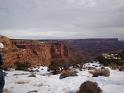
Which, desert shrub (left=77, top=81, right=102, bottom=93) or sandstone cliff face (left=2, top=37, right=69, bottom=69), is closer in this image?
desert shrub (left=77, top=81, right=102, bottom=93)

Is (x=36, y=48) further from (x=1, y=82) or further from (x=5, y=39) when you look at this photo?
(x=1, y=82)

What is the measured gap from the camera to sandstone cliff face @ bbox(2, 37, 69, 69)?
40.5 meters

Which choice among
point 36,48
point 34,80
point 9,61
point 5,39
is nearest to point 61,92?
point 34,80

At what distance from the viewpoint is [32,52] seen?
6034 cm

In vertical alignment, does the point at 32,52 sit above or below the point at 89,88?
below

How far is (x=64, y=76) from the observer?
17234 mm

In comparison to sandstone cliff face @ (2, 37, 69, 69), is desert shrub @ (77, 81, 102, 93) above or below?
above

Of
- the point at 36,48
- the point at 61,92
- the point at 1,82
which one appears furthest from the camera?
the point at 36,48

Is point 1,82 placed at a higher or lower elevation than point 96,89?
higher

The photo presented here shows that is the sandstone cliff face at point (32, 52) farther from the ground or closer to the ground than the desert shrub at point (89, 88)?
closer to the ground

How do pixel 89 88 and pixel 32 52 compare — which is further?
pixel 32 52

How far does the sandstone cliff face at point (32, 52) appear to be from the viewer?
1593 inches

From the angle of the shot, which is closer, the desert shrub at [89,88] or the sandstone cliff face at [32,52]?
the desert shrub at [89,88]

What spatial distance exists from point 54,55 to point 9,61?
48.0m
